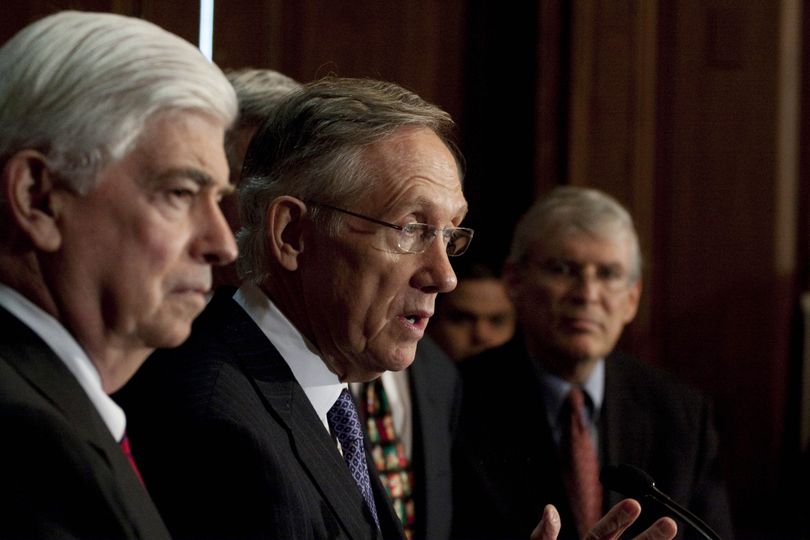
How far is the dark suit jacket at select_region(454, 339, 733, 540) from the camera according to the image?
2.74 metres

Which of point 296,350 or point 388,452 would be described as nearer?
point 296,350

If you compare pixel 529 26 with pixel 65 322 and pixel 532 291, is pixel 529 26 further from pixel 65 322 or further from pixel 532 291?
pixel 65 322

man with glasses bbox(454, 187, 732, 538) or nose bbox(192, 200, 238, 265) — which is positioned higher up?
nose bbox(192, 200, 238, 265)

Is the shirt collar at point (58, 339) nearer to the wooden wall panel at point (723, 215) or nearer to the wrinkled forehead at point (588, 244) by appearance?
the wrinkled forehead at point (588, 244)

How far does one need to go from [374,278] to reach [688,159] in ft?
8.05

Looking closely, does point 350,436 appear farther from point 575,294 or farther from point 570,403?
point 575,294

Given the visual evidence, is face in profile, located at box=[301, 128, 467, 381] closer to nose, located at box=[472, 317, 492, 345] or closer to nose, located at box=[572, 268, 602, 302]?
nose, located at box=[572, 268, 602, 302]

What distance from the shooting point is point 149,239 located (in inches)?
52.7

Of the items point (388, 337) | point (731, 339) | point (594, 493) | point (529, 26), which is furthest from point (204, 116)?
point (731, 339)

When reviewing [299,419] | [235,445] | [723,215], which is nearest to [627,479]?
[299,419]

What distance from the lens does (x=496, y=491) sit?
2.74 metres

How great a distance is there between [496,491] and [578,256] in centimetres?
77

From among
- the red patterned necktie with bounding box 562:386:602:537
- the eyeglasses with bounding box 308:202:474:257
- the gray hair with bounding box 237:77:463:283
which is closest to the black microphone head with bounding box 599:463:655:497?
the eyeglasses with bounding box 308:202:474:257

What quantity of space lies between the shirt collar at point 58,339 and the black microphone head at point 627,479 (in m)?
1.03
